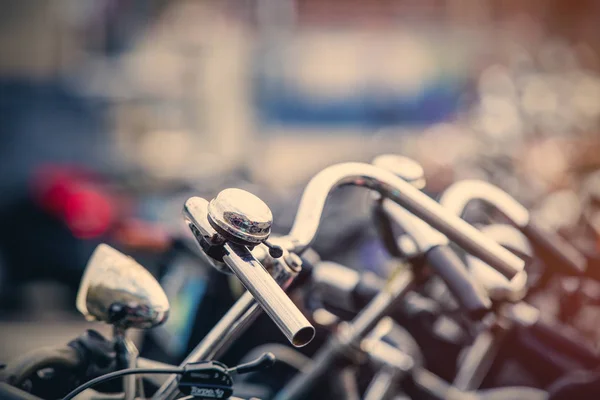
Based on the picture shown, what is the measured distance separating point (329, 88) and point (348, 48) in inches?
46.1

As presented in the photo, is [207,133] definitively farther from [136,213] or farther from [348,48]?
[136,213]

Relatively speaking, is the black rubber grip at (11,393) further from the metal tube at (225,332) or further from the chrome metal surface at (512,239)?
the chrome metal surface at (512,239)

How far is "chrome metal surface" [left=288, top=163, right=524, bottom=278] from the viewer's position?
1.38 m

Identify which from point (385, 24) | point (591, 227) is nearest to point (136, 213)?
point (591, 227)

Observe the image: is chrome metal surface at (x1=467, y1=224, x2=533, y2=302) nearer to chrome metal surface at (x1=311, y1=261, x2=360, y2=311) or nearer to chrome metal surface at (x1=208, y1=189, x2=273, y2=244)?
chrome metal surface at (x1=311, y1=261, x2=360, y2=311)

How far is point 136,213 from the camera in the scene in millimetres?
5852

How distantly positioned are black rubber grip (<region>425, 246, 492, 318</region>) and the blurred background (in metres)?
1.07

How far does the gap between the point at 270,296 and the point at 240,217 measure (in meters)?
0.13

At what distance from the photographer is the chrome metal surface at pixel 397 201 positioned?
4.53 feet

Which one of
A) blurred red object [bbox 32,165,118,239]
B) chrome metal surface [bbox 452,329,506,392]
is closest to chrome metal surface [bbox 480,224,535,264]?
chrome metal surface [bbox 452,329,506,392]

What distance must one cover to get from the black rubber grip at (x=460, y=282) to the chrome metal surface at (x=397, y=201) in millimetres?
60

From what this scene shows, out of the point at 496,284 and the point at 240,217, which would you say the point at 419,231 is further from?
the point at 240,217

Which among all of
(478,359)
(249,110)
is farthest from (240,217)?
(249,110)

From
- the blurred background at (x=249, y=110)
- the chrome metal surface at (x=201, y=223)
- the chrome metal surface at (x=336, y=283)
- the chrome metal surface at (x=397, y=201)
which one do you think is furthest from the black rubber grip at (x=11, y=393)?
the blurred background at (x=249, y=110)
